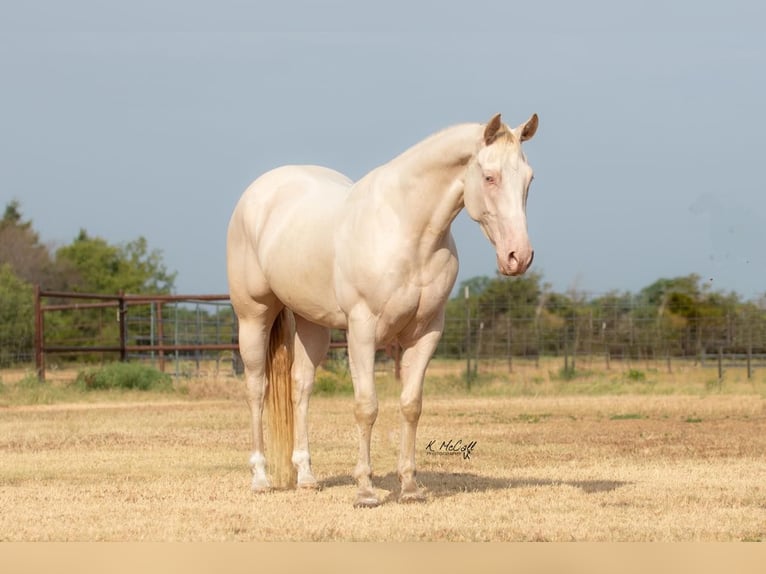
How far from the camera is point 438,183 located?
694 cm

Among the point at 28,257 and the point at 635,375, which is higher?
the point at 28,257

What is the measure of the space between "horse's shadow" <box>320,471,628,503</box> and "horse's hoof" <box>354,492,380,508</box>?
10.3 inches

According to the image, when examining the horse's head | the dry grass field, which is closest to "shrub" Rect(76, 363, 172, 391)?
the dry grass field

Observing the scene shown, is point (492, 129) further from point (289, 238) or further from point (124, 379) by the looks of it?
point (124, 379)

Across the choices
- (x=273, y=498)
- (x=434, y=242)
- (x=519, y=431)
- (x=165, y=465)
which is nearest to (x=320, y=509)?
(x=273, y=498)

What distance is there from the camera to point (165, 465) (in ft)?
30.5

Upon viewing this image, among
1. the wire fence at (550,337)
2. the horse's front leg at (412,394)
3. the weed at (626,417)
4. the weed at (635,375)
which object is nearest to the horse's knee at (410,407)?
the horse's front leg at (412,394)

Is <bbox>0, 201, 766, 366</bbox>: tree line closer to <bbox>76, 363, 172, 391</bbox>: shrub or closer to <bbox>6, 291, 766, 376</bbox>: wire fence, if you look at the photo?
<bbox>6, 291, 766, 376</bbox>: wire fence

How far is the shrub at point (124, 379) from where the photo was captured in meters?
19.6

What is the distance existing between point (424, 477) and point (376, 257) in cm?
219

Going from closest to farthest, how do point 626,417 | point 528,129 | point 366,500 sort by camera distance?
1. point 528,129
2. point 366,500
3. point 626,417

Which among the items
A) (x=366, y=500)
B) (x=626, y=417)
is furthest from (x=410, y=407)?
(x=626, y=417)

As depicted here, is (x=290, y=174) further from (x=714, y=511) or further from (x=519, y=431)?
(x=519, y=431)
